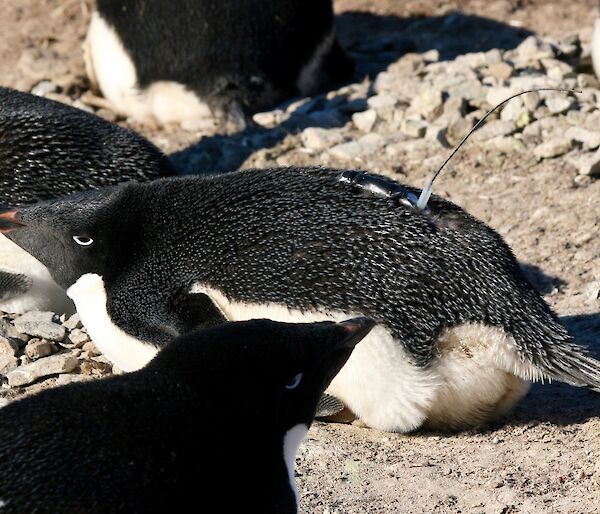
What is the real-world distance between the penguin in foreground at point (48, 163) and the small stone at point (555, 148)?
2.18 meters

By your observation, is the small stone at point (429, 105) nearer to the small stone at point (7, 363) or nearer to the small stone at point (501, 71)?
the small stone at point (501, 71)

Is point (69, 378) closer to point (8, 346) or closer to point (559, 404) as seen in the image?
point (8, 346)

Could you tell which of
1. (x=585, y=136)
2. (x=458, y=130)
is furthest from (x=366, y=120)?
(x=585, y=136)

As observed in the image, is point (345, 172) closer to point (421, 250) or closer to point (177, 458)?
point (421, 250)

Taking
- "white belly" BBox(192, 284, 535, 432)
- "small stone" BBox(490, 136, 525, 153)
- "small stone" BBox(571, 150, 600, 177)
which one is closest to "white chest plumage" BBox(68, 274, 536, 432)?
"white belly" BBox(192, 284, 535, 432)

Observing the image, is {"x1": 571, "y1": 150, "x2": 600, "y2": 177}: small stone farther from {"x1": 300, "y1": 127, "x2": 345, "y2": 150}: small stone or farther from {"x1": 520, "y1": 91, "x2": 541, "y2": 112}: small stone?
{"x1": 300, "y1": 127, "x2": 345, "y2": 150}: small stone

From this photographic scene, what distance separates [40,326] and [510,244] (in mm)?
2376

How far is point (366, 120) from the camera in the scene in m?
7.49

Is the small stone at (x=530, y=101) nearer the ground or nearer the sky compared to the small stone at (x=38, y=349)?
nearer the sky

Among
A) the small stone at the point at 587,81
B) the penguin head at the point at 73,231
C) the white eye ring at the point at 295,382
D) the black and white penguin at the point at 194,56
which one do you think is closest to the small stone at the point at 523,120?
the small stone at the point at 587,81

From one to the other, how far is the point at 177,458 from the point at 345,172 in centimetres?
198

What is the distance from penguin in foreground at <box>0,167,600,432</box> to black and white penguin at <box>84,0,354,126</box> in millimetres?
3459

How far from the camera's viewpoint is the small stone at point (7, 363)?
4.85m

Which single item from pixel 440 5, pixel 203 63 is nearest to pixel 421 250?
pixel 203 63
